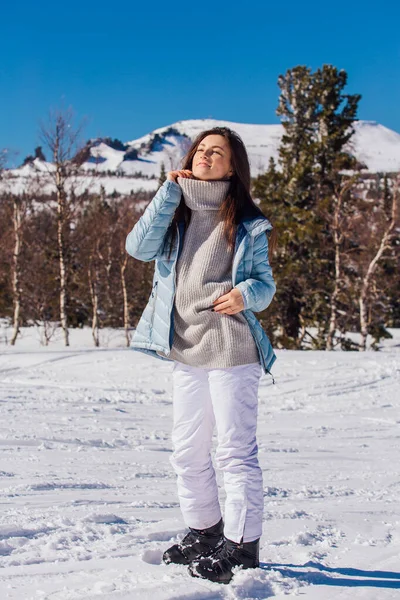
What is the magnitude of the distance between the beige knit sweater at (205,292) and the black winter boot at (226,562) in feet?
2.65

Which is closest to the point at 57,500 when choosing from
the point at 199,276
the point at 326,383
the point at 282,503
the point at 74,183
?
the point at 282,503

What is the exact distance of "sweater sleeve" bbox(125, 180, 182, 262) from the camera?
2725 mm

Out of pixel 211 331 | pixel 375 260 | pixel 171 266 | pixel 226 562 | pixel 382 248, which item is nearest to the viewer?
pixel 226 562

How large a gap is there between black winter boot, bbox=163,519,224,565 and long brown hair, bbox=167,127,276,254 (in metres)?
1.37

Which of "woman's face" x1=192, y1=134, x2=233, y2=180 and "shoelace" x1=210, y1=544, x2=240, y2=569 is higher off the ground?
"woman's face" x1=192, y1=134, x2=233, y2=180

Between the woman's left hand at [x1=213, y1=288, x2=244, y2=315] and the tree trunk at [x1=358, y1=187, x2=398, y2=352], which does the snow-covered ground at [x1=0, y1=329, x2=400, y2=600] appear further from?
the tree trunk at [x1=358, y1=187, x2=398, y2=352]

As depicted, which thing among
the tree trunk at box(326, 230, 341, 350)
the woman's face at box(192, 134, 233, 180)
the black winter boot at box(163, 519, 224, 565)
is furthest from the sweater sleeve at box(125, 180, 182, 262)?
the tree trunk at box(326, 230, 341, 350)

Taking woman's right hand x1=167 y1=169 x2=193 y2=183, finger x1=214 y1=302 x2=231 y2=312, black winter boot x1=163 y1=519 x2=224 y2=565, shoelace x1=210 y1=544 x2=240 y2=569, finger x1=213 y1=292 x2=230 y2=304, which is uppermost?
woman's right hand x1=167 y1=169 x2=193 y2=183

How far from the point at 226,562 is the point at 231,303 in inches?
44.6

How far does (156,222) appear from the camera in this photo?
2744mm

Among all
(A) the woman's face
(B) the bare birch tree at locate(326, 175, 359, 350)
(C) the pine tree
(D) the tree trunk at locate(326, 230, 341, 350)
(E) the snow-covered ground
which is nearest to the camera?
(E) the snow-covered ground

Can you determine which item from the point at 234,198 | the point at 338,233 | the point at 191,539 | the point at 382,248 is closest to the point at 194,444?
the point at 191,539

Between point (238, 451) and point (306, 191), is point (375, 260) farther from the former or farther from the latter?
point (238, 451)

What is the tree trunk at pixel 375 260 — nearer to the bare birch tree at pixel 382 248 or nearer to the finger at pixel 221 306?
the bare birch tree at pixel 382 248
